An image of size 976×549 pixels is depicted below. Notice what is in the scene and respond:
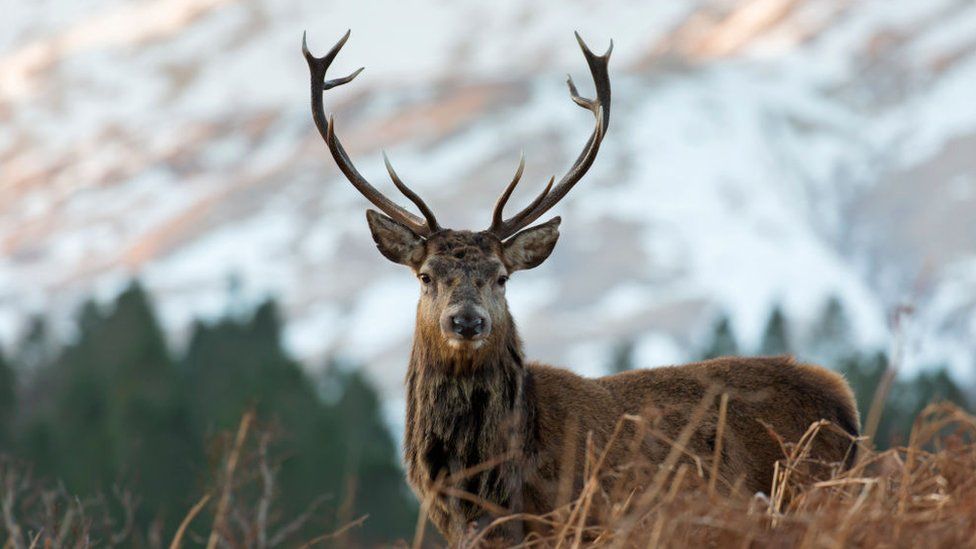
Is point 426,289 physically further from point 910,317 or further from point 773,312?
point 773,312

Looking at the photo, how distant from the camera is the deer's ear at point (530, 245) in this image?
9.52 meters

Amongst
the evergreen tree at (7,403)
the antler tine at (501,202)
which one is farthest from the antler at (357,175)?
the evergreen tree at (7,403)

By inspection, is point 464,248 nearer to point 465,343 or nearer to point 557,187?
point 465,343

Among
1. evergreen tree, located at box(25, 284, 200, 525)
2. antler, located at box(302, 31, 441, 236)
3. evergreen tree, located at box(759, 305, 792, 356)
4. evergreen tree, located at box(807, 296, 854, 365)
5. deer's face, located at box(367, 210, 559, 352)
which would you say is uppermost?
antler, located at box(302, 31, 441, 236)

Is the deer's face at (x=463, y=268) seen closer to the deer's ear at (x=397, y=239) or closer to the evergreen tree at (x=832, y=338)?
the deer's ear at (x=397, y=239)

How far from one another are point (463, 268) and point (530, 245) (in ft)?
2.57

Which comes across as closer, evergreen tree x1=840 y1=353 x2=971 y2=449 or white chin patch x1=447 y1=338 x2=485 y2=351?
white chin patch x1=447 y1=338 x2=485 y2=351

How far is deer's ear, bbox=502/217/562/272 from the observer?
952cm

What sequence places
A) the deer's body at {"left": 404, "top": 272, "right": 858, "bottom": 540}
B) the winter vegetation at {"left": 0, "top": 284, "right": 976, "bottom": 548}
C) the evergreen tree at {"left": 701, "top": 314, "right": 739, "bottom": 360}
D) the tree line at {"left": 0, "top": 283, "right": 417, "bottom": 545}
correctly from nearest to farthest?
the winter vegetation at {"left": 0, "top": 284, "right": 976, "bottom": 548} < the deer's body at {"left": 404, "top": 272, "right": 858, "bottom": 540} < the tree line at {"left": 0, "top": 283, "right": 417, "bottom": 545} < the evergreen tree at {"left": 701, "top": 314, "right": 739, "bottom": 360}

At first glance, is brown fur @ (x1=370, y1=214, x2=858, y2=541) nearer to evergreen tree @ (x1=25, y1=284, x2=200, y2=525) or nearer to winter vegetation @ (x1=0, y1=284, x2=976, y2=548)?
winter vegetation @ (x1=0, y1=284, x2=976, y2=548)

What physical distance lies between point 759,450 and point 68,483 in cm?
3818

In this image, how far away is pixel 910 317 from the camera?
5.51m

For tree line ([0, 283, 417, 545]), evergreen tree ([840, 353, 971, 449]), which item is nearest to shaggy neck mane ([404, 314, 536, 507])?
tree line ([0, 283, 417, 545])

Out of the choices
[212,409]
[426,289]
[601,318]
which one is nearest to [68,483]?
[212,409]
